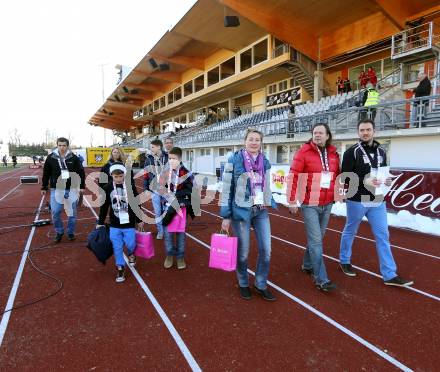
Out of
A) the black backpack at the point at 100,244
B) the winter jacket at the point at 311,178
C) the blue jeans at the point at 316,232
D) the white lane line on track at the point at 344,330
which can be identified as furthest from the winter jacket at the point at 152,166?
the blue jeans at the point at 316,232

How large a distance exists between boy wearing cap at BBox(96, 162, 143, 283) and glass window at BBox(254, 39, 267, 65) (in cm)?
2206

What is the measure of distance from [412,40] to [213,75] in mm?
19118

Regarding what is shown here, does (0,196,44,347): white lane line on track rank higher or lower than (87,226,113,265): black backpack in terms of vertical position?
lower

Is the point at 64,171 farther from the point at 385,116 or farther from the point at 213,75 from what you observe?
the point at 213,75

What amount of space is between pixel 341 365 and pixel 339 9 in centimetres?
2009

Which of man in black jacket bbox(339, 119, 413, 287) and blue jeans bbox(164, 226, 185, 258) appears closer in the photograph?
man in black jacket bbox(339, 119, 413, 287)

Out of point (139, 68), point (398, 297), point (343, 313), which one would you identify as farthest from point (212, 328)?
point (139, 68)

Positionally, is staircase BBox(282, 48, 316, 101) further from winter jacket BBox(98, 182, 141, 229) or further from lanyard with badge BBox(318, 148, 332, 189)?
winter jacket BBox(98, 182, 141, 229)

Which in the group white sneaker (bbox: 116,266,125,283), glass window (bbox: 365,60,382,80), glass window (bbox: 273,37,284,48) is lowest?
white sneaker (bbox: 116,266,125,283)

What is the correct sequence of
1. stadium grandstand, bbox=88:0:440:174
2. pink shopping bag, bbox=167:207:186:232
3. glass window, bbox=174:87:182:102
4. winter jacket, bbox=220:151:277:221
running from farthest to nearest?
glass window, bbox=174:87:182:102, stadium grandstand, bbox=88:0:440:174, pink shopping bag, bbox=167:207:186:232, winter jacket, bbox=220:151:277:221

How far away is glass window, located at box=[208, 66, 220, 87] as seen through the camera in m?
30.8

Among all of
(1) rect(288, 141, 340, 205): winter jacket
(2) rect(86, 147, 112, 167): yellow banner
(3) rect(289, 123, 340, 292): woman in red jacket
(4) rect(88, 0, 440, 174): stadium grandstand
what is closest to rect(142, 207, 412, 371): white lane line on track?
(3) rect(289, 123, 340, 292): woman in red jacket

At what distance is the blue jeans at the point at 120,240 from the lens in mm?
4434

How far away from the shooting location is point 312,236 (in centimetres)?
389
